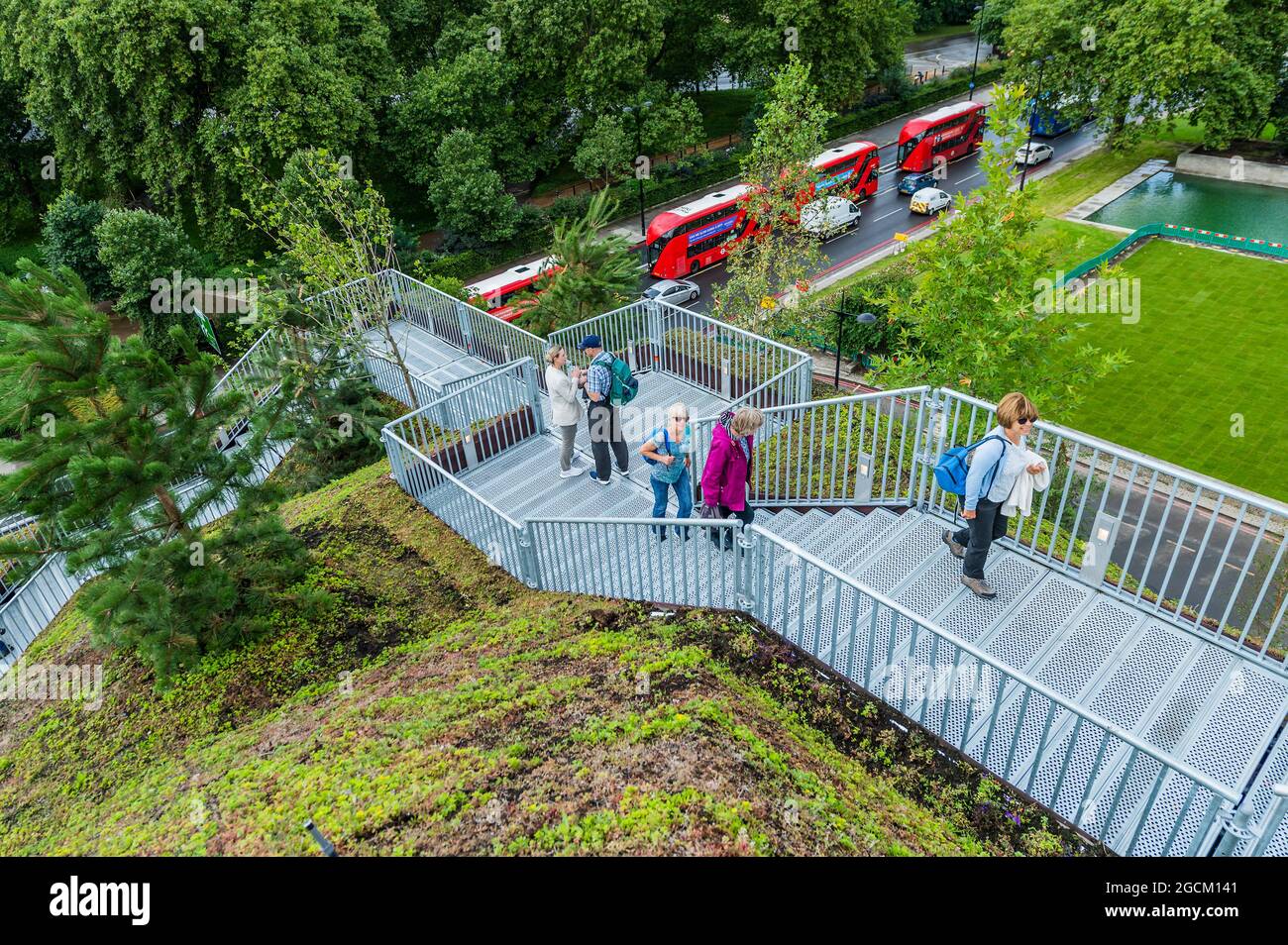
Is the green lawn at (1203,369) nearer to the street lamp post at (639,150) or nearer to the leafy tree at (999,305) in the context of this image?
the leafy tree at (999,305)

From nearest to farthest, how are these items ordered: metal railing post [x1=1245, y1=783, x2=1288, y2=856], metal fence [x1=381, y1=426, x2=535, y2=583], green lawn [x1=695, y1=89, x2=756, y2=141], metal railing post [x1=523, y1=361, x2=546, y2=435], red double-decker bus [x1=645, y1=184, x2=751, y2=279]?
metal railing post [x1=1245, y1=783, x2=1288, y2=856], metal fence [x1=381, y1=426, x2=535, y2=583], metal railing post [x1=523, y1=361, x2=546, y2=435], red double-decker bus [x1=645, y1=184, x2=751, y2=279], green lawn [x1=695, y1=89, x2=756, y2=141]

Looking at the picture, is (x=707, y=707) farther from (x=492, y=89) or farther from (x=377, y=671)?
(x=492, y=89)

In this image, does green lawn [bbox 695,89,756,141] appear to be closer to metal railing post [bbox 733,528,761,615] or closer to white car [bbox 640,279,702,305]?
white car [bbox 640,279,702,305]

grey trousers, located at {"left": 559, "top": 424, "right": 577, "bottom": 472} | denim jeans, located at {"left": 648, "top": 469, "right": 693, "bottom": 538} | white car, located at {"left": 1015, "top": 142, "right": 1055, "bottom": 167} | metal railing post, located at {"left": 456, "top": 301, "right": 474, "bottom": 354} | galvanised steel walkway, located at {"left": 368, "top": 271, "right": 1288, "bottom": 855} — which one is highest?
galvanised steel walkway, located at {"left": 368, "top": 271, "right": 1288, "bottom": 855}

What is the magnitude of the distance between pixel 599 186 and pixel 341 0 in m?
12.3

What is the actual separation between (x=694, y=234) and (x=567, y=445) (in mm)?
20070

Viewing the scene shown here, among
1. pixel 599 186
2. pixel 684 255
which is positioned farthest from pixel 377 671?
pixel 599 186

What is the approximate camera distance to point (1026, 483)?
6340 millimetres

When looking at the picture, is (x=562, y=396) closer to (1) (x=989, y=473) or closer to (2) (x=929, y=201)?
(1) (x=989, y=473)

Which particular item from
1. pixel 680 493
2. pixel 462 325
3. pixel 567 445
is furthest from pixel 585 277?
pixel 680 493

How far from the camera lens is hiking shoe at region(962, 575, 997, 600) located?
6.63 m

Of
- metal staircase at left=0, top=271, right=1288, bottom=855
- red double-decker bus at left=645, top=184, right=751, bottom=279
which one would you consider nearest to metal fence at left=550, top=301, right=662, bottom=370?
metal staircase at left=0, top=271, right=1288, bottom=855

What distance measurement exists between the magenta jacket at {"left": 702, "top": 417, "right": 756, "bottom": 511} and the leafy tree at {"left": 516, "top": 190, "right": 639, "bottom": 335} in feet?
24.1

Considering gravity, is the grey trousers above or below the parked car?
above
